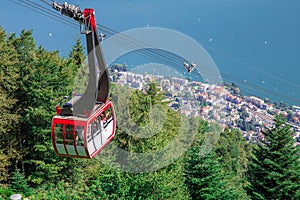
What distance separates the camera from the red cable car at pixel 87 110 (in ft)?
26.6

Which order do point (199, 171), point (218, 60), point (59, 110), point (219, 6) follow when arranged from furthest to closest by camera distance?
point (219, 6)
point (218, 60)
point (199, 171)
point (59, 110)

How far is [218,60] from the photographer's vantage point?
217 ft

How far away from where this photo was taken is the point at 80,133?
335 inches

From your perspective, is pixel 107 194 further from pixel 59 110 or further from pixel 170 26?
pixel 170 26

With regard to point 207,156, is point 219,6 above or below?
above

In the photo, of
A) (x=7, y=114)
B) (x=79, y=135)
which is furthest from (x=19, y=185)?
(x=79, y=135)

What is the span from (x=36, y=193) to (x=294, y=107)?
44.8m

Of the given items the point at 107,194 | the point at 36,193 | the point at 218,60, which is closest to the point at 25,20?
the point at 218,60

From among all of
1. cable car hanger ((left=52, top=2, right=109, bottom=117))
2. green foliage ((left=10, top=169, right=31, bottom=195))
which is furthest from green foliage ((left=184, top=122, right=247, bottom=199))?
cable car hanger ((left=52, top=2, right=109, bottom=117))

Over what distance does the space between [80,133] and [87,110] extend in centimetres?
52

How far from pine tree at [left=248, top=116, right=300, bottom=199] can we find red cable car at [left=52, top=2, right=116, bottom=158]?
937cm

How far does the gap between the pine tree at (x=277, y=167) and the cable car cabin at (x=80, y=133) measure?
9262 millimetres

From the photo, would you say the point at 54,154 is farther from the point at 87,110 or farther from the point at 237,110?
the point at 237,110

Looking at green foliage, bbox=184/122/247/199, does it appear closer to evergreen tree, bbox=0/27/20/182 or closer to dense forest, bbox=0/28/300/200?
dense forest, bbox=0/28/300/200
